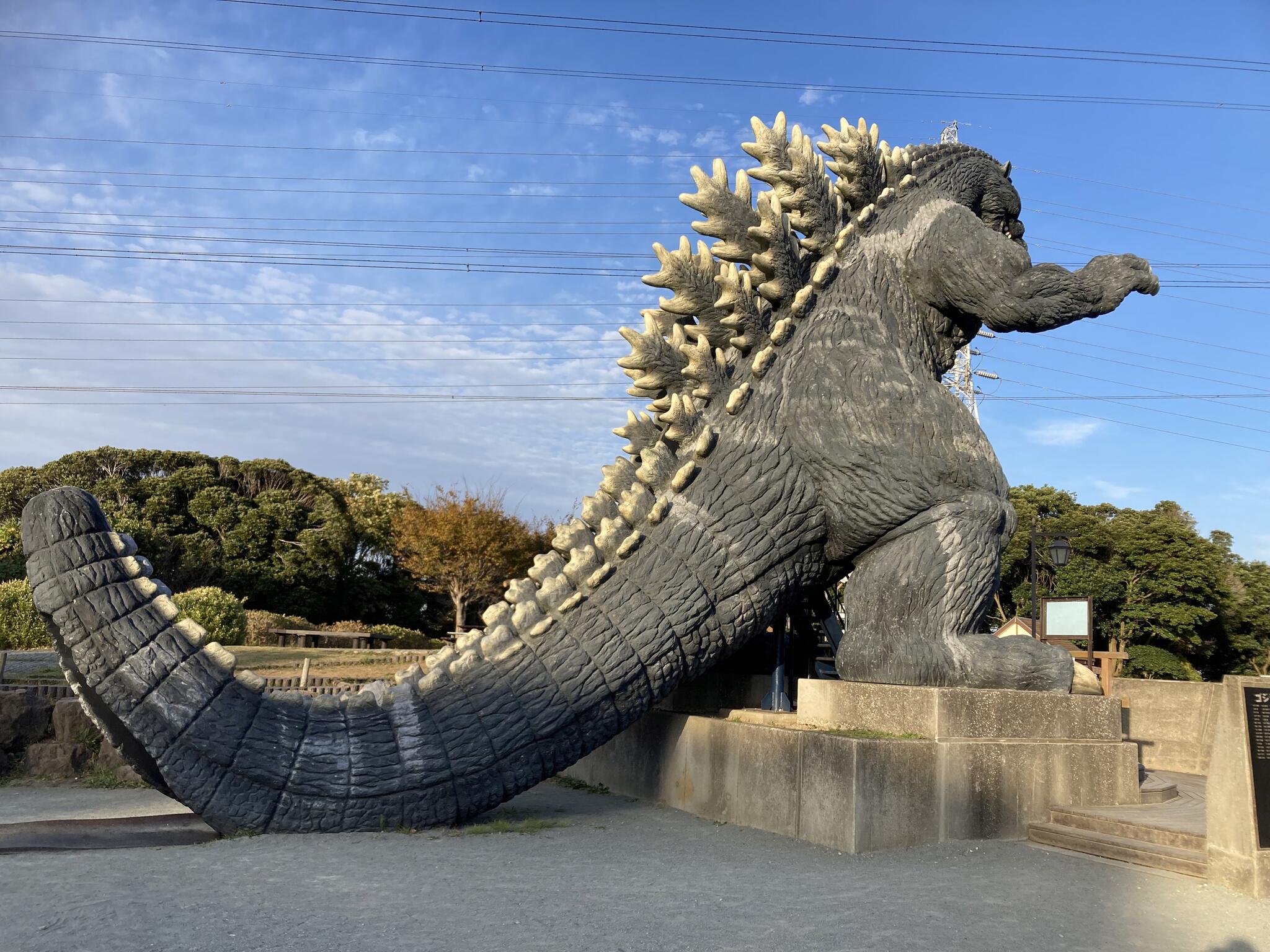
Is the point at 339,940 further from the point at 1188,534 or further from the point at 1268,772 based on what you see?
the point at 1188,534

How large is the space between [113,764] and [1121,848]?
6473 millimetres

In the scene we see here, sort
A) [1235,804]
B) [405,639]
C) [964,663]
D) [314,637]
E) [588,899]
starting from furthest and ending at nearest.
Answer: [405,639], [314,637], [964,663], [1235,804], [588,899]

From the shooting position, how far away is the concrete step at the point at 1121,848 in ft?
14.9

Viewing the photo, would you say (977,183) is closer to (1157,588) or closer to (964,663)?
(964,663)

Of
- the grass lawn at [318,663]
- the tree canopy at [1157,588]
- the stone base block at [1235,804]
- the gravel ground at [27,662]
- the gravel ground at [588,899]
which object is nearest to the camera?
the gravel ground at [588,899]

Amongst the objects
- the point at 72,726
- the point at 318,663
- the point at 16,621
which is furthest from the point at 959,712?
the point at 16,621

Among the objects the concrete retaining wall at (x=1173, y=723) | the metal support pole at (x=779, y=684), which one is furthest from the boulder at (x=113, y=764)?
the concrete retaining wall at (x=1173, y=723)

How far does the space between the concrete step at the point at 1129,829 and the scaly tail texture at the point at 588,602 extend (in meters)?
1.81

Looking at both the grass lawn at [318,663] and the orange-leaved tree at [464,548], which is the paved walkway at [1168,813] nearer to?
the grass lawn at [318,663]

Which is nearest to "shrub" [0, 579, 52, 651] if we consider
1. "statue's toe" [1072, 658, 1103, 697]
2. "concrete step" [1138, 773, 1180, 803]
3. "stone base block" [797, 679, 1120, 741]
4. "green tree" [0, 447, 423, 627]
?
"green tree" [0, 447, 423, 627]

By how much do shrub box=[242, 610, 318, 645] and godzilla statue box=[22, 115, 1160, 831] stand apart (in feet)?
55.3

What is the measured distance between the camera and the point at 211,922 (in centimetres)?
337

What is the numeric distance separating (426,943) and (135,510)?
28.7 m

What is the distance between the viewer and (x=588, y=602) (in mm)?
5301
